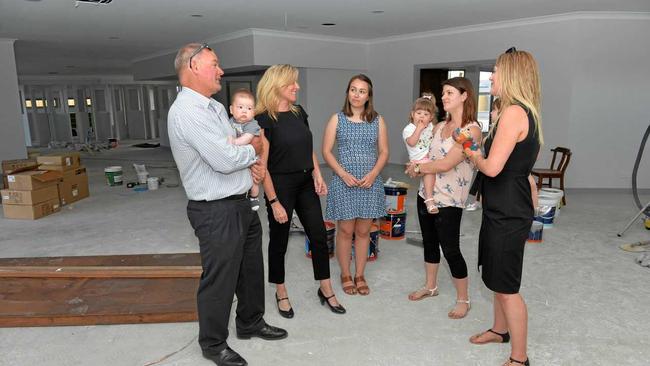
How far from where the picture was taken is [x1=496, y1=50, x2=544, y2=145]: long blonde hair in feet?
5.66

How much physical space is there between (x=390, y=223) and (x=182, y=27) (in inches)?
191

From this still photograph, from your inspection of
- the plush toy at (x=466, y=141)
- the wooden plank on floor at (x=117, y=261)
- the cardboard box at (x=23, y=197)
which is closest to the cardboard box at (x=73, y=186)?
the cardboard box at (x=23, y=197)

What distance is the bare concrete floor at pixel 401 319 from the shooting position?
2.21 metres

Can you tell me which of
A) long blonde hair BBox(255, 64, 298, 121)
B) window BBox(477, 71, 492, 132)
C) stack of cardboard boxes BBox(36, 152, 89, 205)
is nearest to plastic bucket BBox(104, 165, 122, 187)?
stack of cardboard boxes BBox(36, 152, 89, 205)

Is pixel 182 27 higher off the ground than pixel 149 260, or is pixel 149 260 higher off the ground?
pixel 182 27

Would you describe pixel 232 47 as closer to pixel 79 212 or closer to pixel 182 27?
pixel 182 27

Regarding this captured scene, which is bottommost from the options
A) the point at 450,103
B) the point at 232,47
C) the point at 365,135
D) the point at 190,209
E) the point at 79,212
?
the point at 79,212

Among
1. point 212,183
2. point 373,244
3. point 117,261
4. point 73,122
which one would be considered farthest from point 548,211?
point 73,122

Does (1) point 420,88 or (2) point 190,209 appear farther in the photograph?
(1) point 420,88

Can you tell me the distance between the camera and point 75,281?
9.41 feet

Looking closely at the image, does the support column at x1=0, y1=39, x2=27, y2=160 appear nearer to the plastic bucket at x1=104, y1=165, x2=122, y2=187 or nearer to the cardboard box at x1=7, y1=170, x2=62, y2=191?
the plastic bucket at x1=104, y1=165, x2=122, y2=187

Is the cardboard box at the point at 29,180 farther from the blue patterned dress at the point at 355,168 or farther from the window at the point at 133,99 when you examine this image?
the window at the point at 133,99

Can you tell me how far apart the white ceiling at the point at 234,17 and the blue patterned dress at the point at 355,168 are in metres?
3.15

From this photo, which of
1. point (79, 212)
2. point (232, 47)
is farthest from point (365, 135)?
point (232, 47)
